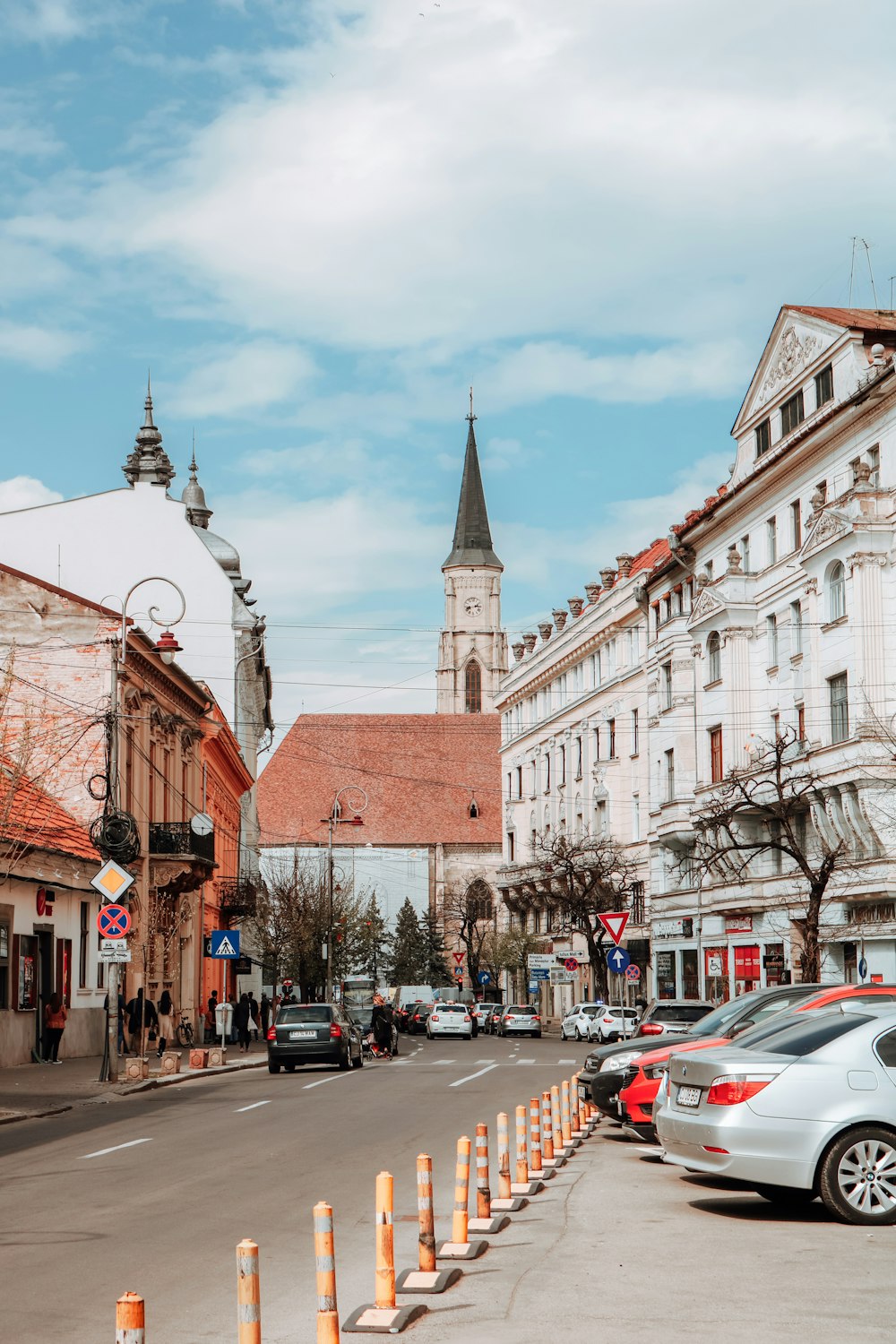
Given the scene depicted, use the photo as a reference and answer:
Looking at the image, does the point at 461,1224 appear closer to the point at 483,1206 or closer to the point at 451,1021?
the point at 483,1206

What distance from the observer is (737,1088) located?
12.0 metres

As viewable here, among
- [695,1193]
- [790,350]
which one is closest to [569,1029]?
[790,350]

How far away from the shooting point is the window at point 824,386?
47.7 metres

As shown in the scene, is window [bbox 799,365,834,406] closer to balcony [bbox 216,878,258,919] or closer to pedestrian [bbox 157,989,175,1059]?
pedestrian [bbox 157,989,175,1059]

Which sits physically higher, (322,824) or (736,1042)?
(322,824)

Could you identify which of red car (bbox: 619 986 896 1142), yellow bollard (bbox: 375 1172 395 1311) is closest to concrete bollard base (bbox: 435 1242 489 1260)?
yellow bollard (bbox: 375 1172 395 1311)

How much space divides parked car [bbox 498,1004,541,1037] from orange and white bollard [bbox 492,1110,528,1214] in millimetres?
55801

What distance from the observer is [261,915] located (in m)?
70.1

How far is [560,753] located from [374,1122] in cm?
6479

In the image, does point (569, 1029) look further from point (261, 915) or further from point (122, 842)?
point (122, 842)

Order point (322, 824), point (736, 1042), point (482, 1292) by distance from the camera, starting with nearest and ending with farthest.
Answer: point (482, 1292), point (736, 1042), point (322, 824)

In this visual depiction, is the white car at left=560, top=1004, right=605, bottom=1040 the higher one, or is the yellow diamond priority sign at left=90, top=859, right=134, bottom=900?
the yellow diamond priority sign at left=90, top=859, right=134, bottom=900

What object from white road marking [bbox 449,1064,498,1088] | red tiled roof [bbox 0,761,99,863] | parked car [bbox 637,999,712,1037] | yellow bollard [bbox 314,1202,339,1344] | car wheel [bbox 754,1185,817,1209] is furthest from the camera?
red tiled roof [bbox 0,761,99,863]

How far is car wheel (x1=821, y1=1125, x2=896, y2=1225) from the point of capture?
38.7 feet
